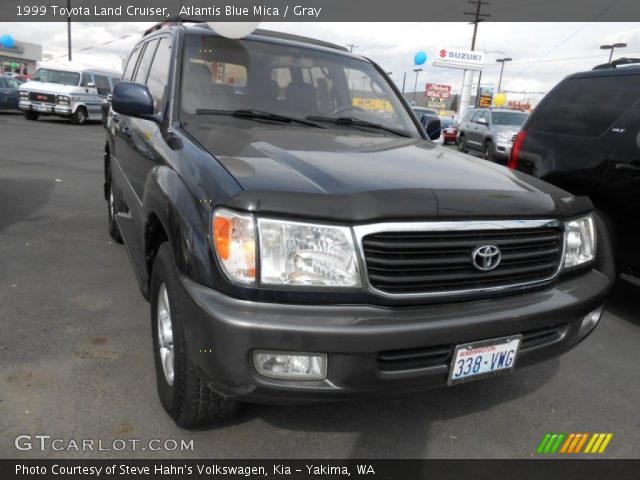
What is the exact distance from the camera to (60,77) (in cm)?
1861

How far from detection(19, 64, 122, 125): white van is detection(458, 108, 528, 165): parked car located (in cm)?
1217

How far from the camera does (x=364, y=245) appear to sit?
74.7 inches

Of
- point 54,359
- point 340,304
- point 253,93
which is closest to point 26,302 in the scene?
point 54,359

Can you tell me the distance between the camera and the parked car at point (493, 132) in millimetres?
13789

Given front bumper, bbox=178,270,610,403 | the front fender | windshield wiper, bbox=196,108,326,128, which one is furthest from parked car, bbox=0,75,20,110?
front bumper, bbox=178,270,610,403

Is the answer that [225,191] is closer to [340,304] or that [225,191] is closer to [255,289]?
[255,289]

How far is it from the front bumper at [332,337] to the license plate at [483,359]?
4 cm

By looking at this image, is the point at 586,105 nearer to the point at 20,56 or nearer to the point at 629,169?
the point at 629,169

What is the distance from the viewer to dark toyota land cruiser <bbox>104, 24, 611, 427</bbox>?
1855 mm

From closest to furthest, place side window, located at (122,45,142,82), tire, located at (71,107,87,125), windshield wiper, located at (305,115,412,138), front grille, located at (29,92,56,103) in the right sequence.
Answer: windshield wiper, located at (305,115,412,138) < side window, located at (122,45,142,82) < front grille, located at (29,92,56,103) < tire, located at (71,107,87,125)

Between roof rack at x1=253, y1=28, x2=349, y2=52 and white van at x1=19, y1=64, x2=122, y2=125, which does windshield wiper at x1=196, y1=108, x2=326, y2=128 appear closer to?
roof rack at x1=253, y1=28, x2=349, y2=52

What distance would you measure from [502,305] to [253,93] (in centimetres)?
189

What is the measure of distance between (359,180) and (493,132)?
1313cm
